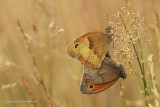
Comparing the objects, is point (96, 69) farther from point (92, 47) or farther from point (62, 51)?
point (62, 51)

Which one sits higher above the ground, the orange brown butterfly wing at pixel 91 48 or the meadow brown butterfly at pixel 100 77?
the orange brown butterfly wing at pixel 91 48

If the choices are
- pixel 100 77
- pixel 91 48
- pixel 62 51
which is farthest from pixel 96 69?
pixel 62 51

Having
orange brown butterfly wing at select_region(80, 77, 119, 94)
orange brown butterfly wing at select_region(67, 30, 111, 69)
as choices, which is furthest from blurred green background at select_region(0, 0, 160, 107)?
orange brown butterfly wing at select_region(80, 77, 119, 94)

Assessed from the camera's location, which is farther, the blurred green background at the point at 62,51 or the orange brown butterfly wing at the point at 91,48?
the blurred green background at the point at 62,51

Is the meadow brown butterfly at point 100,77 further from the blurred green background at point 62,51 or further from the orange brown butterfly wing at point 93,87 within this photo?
the blurred green background at point 62,51

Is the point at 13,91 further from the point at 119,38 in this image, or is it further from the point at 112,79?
the point at 119,38

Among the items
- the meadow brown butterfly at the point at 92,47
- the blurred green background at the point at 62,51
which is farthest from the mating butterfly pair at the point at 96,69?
the blurred green background at the point at 62,51
